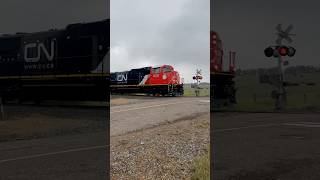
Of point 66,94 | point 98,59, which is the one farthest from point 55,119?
point 98,59

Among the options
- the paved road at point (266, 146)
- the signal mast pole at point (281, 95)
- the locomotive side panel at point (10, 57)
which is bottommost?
the paved road at point (266, 146)

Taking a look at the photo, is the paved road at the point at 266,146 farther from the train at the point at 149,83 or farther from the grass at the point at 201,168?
the train at the point at 149,83

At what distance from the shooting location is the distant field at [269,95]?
15.7m

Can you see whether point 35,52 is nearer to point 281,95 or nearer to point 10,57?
point 10,57

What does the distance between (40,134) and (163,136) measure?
5339 millimetres

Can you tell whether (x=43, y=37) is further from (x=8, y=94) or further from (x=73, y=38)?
(x=8, y=94)

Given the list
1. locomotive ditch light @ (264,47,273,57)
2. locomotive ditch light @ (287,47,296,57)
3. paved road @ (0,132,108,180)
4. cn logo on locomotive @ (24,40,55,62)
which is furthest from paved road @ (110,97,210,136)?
locomotive ditch light @ (287,47,296,57)

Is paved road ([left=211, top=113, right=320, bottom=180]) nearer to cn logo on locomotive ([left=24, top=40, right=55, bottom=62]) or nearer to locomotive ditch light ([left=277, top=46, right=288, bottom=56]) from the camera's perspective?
locomotive ditch light ([left=277, top=46, right=288, bottom=56])

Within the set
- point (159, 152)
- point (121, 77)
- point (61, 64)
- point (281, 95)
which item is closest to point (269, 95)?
point (281, 95)

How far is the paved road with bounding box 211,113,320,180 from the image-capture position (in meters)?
8.88

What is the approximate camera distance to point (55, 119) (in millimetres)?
17109

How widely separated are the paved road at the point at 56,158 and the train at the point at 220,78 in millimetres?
6590

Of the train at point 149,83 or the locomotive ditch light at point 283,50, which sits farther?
the train at point 149,83

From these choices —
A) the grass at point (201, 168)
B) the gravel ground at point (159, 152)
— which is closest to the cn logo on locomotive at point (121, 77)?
the gravel ground at point (159, 152)
